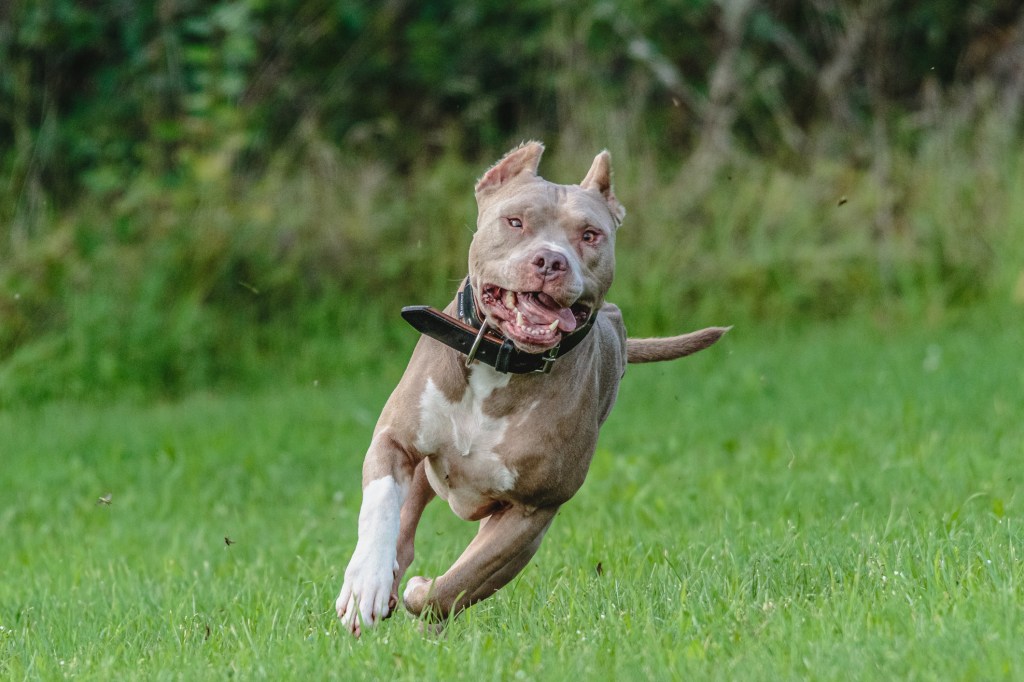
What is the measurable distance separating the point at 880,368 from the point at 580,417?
601 cm

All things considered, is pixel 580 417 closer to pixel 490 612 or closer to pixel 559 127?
pixel 490 612

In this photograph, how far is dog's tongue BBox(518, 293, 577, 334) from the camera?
420 cm

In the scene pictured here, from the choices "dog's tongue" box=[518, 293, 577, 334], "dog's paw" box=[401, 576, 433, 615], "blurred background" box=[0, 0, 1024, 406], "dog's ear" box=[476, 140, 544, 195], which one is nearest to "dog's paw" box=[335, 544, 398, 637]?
"dog's paw" box=[401, 576, 433, 615]

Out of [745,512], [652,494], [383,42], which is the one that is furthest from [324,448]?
[383,42]

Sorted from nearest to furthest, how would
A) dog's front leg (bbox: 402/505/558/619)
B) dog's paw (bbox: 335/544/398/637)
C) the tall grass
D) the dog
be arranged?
dog's paw (bbox: 335/544/398/637), the dog, dog's front leg (bbox: 402/505/558/619), the tall grass

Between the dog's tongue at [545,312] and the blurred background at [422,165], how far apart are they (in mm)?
7178

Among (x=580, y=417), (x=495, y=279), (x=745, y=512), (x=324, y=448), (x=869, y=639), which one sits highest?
(x=495, y=279)

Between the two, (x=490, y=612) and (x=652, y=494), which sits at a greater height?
(x=490, y=612)

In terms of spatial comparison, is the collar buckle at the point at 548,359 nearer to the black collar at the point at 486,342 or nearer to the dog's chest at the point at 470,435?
the black collar at the point at 486,342

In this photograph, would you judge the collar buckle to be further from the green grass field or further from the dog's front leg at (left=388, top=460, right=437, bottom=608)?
the green grass field

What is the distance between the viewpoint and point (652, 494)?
7031mm

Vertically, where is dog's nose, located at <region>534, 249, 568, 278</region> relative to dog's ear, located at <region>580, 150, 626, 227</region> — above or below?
below

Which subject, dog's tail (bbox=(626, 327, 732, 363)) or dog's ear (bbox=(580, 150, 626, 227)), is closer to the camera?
dog's ear (bbox=(580, 150, 626, 227))

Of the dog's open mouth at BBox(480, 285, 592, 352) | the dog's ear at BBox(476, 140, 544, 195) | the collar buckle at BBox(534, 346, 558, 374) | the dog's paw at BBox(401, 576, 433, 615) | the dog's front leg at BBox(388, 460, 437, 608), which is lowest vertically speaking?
the dog's paw at BBox(401, 576, 433, 615)
